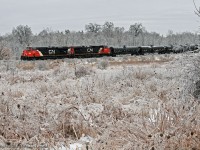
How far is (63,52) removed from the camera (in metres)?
42.6

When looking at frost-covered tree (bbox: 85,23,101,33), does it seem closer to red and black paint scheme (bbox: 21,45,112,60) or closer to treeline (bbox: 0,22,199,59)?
treeline (bbox: 0,22,199,59)

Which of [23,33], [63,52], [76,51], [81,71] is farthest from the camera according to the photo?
[23,33]

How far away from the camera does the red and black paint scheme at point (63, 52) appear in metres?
39.2

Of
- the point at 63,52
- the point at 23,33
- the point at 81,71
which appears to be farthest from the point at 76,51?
the point at 23,33

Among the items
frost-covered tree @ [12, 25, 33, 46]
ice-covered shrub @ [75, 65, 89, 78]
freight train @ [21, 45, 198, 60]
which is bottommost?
ice-covered shrub @ [75, 65, 89, 78]

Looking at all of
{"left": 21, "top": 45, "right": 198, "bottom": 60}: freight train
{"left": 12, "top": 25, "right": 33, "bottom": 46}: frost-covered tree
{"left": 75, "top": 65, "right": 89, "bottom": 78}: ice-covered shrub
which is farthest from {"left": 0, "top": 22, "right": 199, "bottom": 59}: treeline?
{"left": 75, "top": 65, "right": 89, "bottom": 78}: ice-covered shrub

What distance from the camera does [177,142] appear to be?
3982 millimetres

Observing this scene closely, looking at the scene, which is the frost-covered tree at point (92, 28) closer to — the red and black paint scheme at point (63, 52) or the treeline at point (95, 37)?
the treeline at point (95, 37)

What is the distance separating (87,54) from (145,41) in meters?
81.2

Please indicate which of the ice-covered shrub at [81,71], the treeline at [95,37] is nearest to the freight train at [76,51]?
the ice-covered shrub at [81,71]

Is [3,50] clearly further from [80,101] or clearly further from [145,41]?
[145,41]

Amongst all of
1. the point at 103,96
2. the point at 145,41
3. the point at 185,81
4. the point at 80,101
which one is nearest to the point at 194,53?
the point at 185,81

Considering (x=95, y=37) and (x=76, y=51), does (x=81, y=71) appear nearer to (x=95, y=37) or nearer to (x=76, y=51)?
(x=76, y=51)

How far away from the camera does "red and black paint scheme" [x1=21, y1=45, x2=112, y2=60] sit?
129ft
